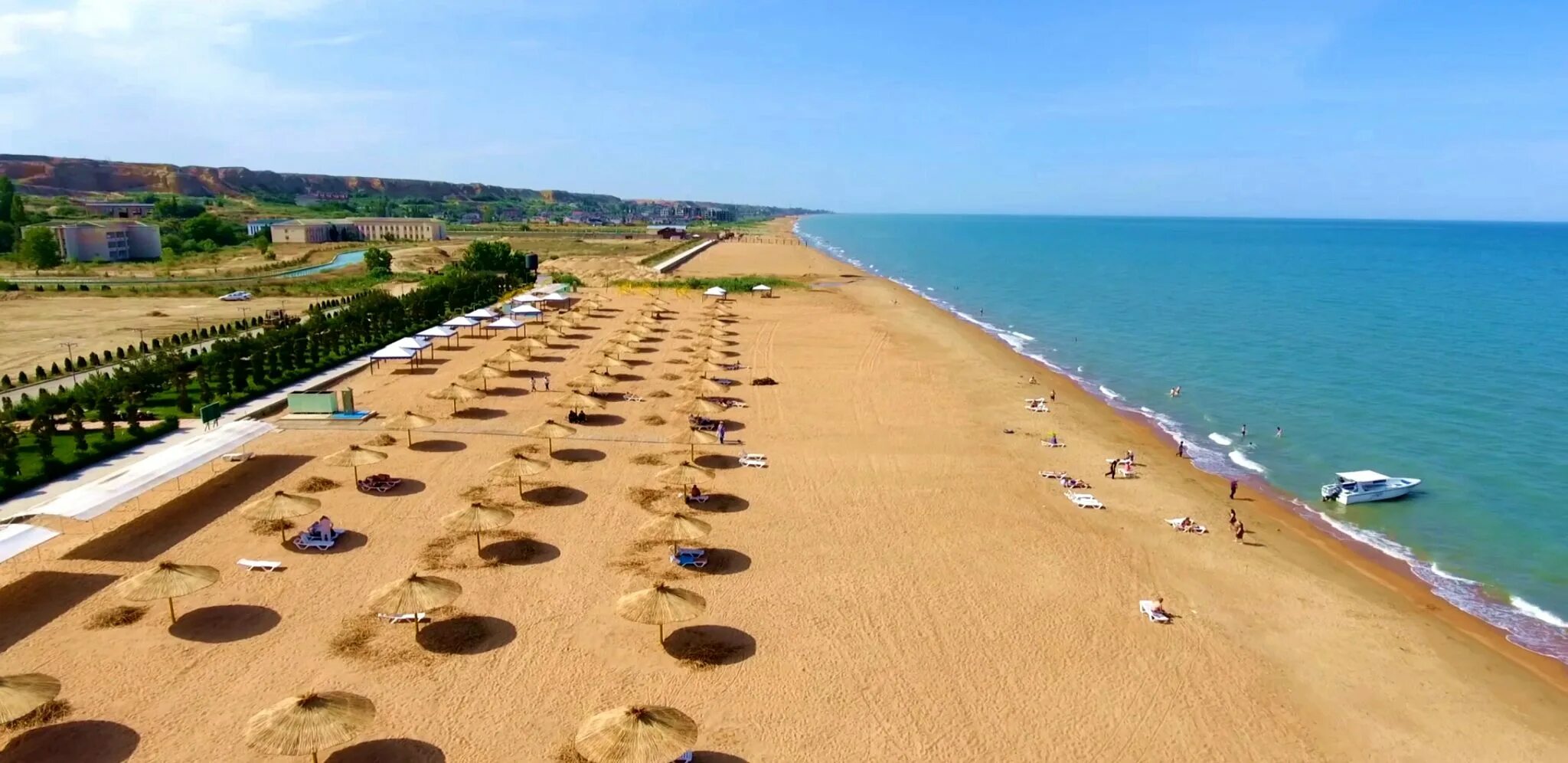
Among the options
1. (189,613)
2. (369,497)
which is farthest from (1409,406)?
(189,613)

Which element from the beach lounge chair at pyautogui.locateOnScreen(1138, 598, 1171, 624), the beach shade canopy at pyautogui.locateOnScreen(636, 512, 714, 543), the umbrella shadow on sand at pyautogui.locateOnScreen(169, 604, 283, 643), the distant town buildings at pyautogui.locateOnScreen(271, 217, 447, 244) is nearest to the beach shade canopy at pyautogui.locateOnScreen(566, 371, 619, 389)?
the beach shade canopy at pyautogui.locateOnScreen(636, 512, 714, 543)

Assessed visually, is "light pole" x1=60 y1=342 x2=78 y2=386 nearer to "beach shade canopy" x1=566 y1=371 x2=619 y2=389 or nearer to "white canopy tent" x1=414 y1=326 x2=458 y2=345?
"white canopy tent" x1=414 y1=326 x2=458 y2=345

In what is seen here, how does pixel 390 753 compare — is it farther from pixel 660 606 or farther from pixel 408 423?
pixel 408 423

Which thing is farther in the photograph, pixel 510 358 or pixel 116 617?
pixel 510 358

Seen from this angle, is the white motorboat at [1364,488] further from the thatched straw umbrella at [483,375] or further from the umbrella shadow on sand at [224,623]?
the thatched straw umbrella at [483,375]

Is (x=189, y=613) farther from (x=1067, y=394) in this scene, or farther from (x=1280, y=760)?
(x=1067, y=394)

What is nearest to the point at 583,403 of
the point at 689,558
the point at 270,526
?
the point at 270,526
